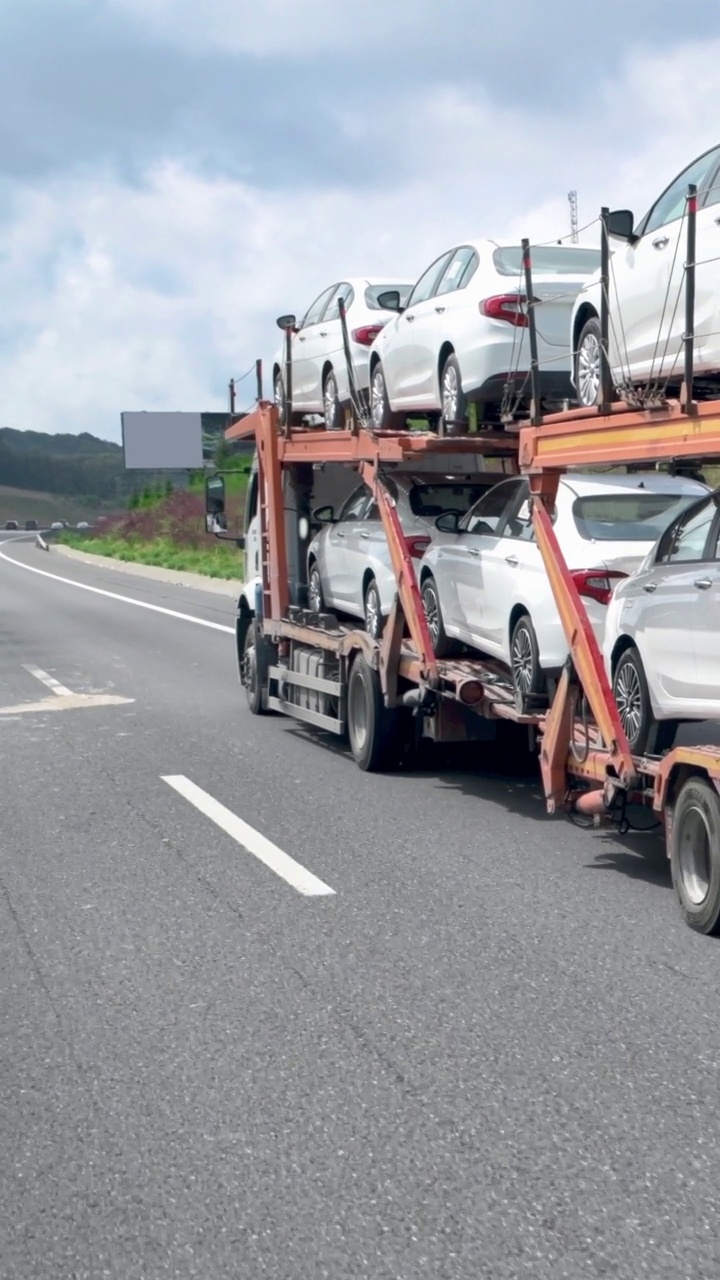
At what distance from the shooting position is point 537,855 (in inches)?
344

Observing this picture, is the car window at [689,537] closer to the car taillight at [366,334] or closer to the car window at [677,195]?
the car window at [677,195]

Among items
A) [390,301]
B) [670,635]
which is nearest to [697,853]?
[670,635]

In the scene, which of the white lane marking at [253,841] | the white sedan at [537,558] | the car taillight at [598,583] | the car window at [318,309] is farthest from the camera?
the car window at [318,309]

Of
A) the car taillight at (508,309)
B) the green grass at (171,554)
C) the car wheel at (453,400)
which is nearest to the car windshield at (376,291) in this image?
the car wheel at (453,400)

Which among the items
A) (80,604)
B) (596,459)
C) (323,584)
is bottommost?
(80,604)

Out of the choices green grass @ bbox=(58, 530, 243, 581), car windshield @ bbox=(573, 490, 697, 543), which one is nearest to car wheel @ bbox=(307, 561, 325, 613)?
car windshield @ bbox=(573, 490, 697, 543)

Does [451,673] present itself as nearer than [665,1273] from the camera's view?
No

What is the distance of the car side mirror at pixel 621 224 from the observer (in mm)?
8227

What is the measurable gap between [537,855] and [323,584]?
5.92 m

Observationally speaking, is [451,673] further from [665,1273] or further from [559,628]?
[665,1273]

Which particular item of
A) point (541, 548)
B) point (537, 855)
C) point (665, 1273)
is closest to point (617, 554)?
point (541, 548)

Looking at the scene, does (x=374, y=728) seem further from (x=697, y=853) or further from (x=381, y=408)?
(x=697, y=853)

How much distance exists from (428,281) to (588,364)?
3238 mm

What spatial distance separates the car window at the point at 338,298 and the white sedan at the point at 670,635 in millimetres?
6118
